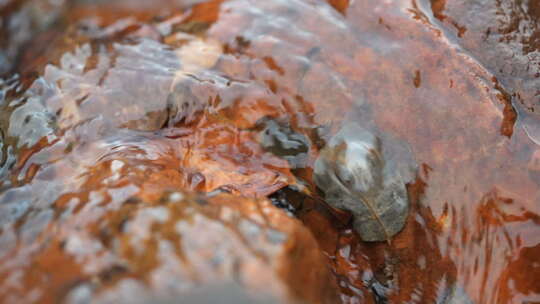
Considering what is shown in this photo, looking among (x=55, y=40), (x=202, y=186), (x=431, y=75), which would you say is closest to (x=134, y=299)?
(x=202, y=186)

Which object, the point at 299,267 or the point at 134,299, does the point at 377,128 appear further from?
the point at 134,299

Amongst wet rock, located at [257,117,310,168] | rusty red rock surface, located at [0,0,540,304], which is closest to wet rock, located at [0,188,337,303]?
rusty red rock surface, located at [0,0,540,304]

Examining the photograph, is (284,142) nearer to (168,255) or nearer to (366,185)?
(366,185)

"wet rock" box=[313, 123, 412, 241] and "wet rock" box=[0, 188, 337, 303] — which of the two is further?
"wet rock" box=[313, 123, 412, 241]

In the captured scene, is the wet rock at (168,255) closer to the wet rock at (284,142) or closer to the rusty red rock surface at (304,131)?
the rusty red rock surface at (304,131)

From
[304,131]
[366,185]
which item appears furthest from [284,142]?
[366,185]

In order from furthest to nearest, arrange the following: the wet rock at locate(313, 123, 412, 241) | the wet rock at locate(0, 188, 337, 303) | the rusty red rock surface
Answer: the wet rock at locate(313, 123, 412, 241) < the rusty red rock surface < the wet rock at locate(0, 188, 337, 303)

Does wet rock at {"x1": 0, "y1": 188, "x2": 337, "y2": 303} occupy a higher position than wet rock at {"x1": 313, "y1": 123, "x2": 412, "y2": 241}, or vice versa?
wet rock at {"x1": 0, "y1": 188, "x2": 337, "y2": 303}

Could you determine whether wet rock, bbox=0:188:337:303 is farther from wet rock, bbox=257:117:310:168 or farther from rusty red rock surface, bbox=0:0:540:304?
wet rock, bbox=257:117:310:168

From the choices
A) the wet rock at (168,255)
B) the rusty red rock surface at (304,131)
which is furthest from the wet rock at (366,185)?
the wet rock at (168,255)
